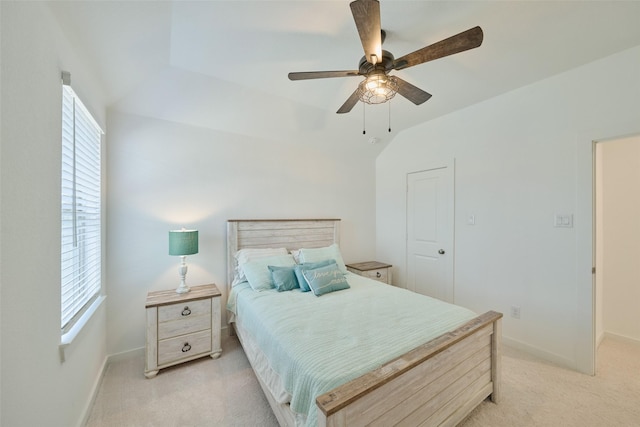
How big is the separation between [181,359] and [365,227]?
117 inches

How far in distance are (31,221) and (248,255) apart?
1843mm

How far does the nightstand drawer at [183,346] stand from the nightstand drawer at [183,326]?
4cm

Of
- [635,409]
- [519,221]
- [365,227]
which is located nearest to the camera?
[635,409]

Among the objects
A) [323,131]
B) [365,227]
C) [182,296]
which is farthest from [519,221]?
[182,296]

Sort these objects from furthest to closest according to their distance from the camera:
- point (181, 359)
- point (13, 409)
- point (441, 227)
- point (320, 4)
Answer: point (441, 227)
point (181, 359)
point (320, 4)
point (13, 409)

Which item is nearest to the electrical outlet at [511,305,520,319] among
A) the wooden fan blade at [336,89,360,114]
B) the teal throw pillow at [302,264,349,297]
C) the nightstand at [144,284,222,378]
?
the teal throw pillow at [302,264,349,297]

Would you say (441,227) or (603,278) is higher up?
(441,227)

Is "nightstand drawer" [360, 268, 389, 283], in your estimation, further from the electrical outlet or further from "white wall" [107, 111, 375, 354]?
the electrical outlet

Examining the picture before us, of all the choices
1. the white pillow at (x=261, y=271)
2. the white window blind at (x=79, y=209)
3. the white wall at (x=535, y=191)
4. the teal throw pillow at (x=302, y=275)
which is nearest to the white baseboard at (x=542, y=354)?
the white wall at (x=535, y=191)

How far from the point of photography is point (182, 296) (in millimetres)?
2404

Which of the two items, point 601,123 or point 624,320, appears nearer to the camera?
point 601,123

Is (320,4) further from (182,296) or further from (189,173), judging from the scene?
(182,296)

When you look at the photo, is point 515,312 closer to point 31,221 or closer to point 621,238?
point 621,238

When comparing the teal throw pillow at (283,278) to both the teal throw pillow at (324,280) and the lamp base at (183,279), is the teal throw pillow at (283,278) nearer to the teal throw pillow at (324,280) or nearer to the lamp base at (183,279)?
the teal throw pillow at (324,280)
